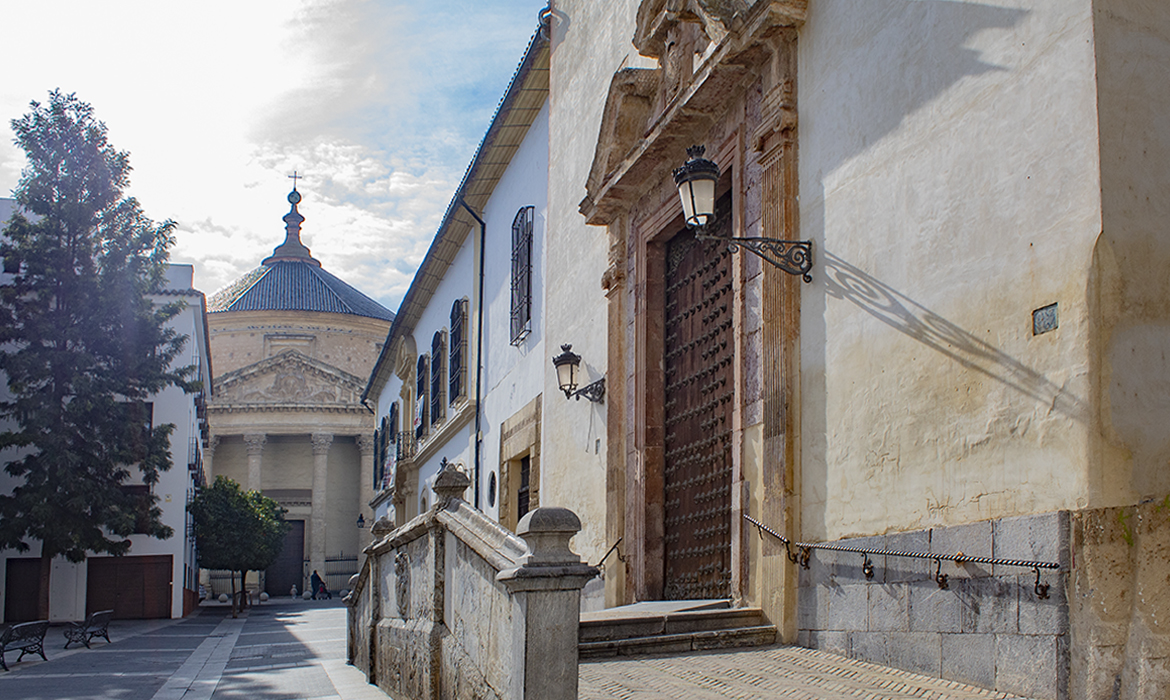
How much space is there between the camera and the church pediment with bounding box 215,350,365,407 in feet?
156

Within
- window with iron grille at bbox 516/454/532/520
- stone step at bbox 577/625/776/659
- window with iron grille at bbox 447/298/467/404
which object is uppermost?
window with iron grille at bbox 447/298/467/404

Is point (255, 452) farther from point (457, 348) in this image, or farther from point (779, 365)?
point (779, 365)

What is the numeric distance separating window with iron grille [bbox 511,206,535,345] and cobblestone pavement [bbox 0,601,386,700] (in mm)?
5173

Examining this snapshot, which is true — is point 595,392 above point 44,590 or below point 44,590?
above

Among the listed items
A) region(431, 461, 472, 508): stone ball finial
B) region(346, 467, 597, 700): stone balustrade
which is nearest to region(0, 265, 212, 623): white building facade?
region(346, 467, 597, 700): stone balustrade

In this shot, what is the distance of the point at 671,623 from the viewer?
695 centimetres

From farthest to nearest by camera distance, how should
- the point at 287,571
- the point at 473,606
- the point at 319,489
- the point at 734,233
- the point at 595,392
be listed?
the point at 287,571 → the point at 319,489 → the point at 595,392 → the point at 734,233 → the point at 473,606

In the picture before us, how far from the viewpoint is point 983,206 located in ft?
17.7

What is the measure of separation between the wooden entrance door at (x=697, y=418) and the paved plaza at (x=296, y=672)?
195 centimetres

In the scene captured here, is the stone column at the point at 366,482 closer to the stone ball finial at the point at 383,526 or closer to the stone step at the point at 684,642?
the stone ball finial at the point at 383,526

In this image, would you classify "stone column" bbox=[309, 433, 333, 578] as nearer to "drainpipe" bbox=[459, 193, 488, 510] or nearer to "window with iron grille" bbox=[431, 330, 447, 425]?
"window with iron grille" bbox=[431, 330, 447, 425]

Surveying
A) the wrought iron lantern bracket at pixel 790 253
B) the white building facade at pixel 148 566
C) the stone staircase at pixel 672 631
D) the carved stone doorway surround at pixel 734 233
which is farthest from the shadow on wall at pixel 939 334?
the white building facade at pixel 148 566

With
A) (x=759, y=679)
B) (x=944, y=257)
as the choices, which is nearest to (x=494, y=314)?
(x=944, y=257)

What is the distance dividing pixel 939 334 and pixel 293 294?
53.8 meters
